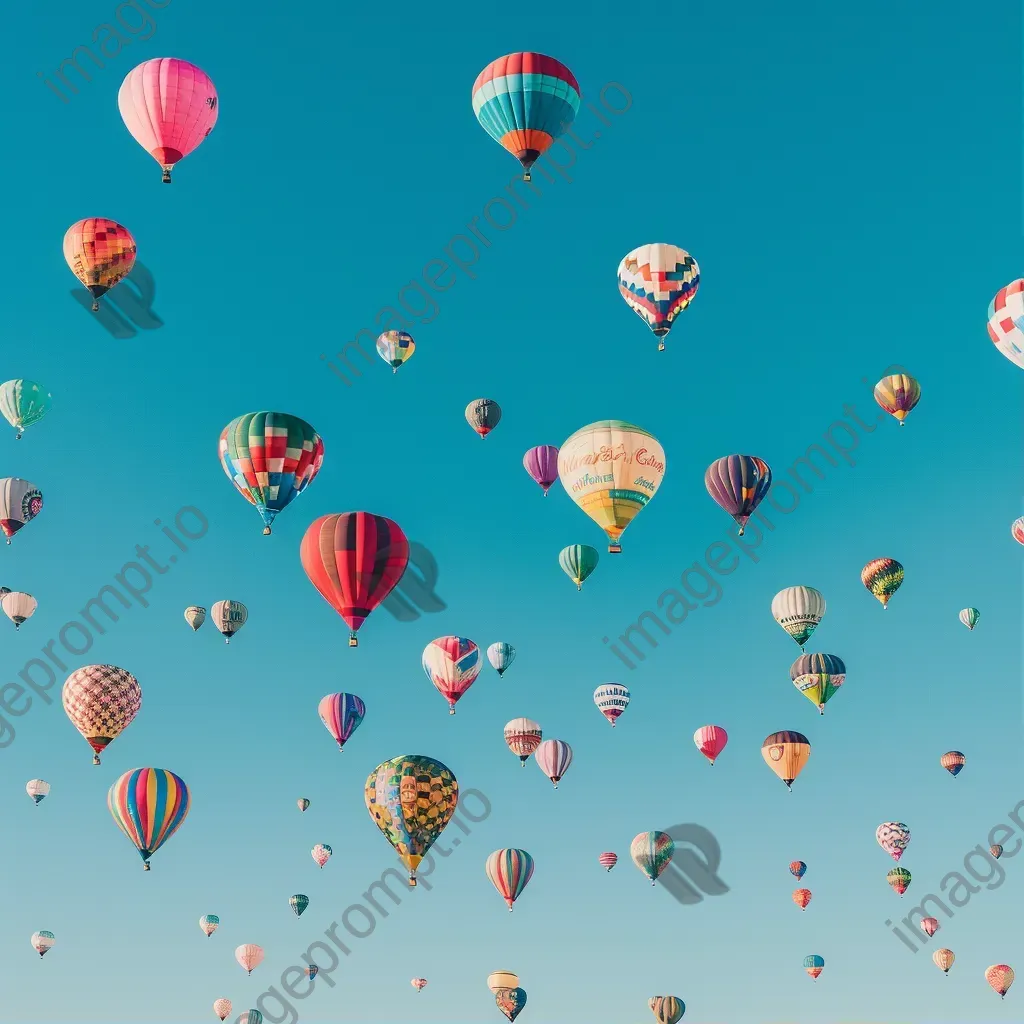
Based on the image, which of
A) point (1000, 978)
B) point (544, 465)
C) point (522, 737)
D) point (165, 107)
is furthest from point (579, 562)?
point (1000, 978)

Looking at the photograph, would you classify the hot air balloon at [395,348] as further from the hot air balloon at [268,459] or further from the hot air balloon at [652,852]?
the hot air balloon at [652,852]

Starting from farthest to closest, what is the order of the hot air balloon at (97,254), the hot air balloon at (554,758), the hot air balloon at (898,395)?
the hot air balloon at (554,758), the hot air balloon at (898,395), the hot air balloon at (97,254)

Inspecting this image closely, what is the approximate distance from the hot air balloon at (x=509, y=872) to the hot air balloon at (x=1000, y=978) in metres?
25.2

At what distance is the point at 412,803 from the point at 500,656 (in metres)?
17.5

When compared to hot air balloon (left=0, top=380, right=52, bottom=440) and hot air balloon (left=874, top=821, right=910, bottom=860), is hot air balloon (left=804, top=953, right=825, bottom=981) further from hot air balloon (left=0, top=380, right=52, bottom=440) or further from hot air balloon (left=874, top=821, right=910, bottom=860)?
hot air balloon (left=0, top=380, right=52, bottom=440)

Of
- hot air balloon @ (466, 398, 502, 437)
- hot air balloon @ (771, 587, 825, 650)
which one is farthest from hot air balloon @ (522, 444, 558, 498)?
hot air balloon @ (771, 587, 825, 650)

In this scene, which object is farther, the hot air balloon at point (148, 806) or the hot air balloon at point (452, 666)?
the hot air balloon at point (452, 666)

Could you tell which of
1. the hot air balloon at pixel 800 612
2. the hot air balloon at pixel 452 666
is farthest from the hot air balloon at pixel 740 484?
the hot air balloon at pixel 452 666

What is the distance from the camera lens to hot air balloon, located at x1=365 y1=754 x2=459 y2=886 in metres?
37.6

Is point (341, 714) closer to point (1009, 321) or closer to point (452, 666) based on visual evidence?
point (452, 666)

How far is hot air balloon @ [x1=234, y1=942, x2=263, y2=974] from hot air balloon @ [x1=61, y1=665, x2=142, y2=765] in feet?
78.0

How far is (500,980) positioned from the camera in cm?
5869

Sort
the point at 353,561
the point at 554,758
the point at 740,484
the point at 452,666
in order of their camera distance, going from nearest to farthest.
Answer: the point at 353,561 < the point at 740,484 < the point at 452,666 < the point at 554,758

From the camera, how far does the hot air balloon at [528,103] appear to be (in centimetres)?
3850
